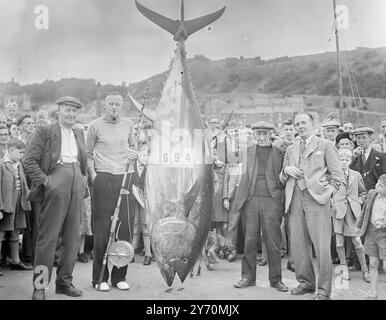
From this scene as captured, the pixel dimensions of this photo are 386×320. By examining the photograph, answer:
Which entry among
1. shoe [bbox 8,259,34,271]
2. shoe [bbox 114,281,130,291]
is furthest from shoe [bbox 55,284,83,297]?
shoe [bbox 8,259,34,271]

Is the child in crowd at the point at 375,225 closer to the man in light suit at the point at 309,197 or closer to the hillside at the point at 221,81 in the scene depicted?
the man in light suit at the point at 309,197

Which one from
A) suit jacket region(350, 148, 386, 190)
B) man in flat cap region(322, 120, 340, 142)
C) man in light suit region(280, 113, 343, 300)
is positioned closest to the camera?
man in light suit region(280, 113, 343, 300)

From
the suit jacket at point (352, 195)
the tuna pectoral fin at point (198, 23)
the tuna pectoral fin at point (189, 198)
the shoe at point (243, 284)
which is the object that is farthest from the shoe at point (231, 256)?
the tuna pectoral fin at point (198, 23)

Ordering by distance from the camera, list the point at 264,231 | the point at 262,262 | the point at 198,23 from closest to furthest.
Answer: the point at 198,23
the point at 264,231
the point at 262,262

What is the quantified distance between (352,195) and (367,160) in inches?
15.5

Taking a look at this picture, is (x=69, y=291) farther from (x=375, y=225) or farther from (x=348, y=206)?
(x=348, y=206)

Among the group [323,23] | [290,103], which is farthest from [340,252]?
[323,23]

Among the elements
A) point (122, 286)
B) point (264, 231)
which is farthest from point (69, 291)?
point (264, 231)

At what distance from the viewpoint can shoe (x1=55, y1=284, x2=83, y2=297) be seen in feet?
9.32

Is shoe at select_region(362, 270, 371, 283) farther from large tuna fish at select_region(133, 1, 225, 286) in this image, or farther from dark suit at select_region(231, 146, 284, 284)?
large tuna fish at select_region(133, 1, 225, 286)

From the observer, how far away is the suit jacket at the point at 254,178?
3412mm

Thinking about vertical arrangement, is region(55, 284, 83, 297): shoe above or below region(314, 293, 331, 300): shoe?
above

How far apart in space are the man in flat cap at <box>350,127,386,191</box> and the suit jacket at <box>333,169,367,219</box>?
0.27ft

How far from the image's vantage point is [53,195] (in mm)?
2910
